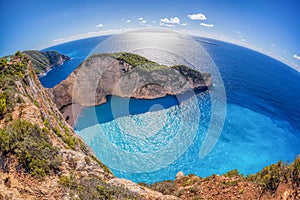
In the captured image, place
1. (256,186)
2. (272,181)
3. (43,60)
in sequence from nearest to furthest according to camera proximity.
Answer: (272,181) < (256,186) < (43,60)

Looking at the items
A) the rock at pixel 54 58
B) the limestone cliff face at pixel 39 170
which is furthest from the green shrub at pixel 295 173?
the rock at pixel 54 58

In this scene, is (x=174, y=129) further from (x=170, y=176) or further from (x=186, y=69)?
(x=186, y=69)

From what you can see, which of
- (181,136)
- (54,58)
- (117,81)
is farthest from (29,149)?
(54,58)

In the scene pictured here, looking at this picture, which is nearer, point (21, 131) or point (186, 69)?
point (21, 131)

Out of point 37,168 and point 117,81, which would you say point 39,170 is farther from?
point 117,81

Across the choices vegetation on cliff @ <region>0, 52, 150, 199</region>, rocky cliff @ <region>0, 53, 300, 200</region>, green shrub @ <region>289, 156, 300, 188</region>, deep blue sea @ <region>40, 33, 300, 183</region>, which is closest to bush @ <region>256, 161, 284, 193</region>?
rocky cliff @ <region>0, 53, 300, 200</region>

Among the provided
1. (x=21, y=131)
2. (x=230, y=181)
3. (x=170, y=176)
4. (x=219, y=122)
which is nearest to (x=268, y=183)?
(x=230, y=181)
